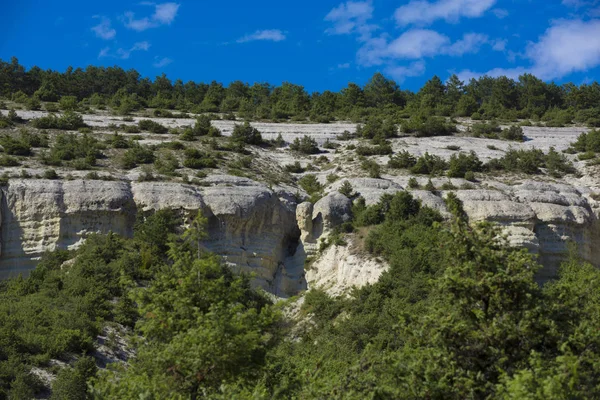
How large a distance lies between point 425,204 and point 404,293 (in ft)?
25.2

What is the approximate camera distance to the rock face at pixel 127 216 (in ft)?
126

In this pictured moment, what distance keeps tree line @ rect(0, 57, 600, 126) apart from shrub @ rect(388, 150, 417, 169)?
13406 millimetres

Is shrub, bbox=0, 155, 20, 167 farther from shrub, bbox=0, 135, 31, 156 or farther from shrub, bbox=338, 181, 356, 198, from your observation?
shrub, bbox=338, 181, 356, 198

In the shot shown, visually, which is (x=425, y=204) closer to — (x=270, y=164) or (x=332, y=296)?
(x=332, y=296)

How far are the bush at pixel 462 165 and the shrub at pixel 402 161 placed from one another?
2315mm

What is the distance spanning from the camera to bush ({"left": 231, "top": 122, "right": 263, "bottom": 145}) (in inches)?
2079

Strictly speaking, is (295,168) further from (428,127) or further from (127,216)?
(127,216)

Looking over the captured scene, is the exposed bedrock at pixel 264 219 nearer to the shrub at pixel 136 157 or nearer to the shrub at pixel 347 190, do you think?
the shrub at pixel 347 190

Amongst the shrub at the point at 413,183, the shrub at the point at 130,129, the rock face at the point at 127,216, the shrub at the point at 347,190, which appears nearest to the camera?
the rock face at the point at 127,216

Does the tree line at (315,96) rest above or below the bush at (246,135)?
above

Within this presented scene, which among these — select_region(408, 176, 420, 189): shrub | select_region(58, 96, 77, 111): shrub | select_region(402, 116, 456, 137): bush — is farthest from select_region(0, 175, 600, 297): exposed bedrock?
select_region(58, 96, 77, 111): shrub

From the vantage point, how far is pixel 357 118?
61.8 metres

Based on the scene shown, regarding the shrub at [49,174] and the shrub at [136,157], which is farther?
the shrub at [136,157]

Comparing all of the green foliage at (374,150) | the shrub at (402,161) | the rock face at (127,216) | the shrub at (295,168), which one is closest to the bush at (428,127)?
the green foliage at (374,150)
